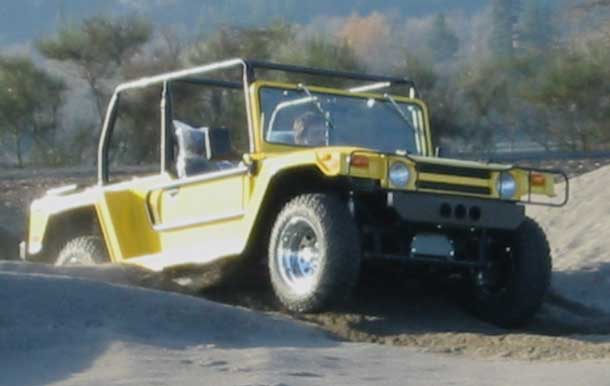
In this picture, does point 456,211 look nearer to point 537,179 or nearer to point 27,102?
point 537,179

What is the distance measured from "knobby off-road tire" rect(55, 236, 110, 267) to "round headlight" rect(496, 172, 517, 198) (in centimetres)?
374

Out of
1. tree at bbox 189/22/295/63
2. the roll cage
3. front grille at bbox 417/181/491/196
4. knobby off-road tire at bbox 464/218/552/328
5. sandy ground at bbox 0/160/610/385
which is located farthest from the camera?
tree at bbox 189/22/295/63

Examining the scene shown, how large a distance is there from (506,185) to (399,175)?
3.39ft

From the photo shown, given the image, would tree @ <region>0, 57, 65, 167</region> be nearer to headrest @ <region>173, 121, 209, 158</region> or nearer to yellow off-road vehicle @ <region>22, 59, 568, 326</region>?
yellow off-road vehicle @ <region>22, 59, 568, 326</region>

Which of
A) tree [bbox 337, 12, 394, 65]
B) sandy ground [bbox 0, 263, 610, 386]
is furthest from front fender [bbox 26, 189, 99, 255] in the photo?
tree [bbox 337, 12, 394, 65]

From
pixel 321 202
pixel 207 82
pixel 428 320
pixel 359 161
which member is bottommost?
pixel 428 320

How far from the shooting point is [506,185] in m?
12.1

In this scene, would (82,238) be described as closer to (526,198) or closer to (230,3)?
(526,198)

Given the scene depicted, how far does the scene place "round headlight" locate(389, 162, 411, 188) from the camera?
37.4 feet

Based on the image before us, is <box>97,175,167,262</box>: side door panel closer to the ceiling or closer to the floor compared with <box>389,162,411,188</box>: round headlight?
closer to the floor

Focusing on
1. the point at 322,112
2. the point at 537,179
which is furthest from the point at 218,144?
the point at 537,179

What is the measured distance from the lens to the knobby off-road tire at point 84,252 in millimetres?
14359

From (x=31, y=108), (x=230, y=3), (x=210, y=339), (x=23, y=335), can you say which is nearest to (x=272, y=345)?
(x=210, y=339)

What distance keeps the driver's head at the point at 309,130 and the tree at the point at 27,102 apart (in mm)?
28569
